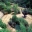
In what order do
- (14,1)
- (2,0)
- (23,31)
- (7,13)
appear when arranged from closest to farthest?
(23,31) → (7,13) → (2,0) → (14,1)

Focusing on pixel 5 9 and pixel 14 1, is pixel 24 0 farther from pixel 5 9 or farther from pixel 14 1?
pixel 5 9

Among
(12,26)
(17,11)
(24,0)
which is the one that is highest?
(24,0)

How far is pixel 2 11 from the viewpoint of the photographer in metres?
5.77

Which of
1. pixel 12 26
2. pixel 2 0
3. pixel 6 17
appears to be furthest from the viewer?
pixel 2 0

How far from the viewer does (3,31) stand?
3428 mm

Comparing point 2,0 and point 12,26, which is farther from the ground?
point 2,0

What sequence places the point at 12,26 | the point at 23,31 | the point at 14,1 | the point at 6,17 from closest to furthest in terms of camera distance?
the point at 23,31, the point at 12,26, the point at 6,17, the point at 14,1

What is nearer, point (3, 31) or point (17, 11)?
point (3, 31)


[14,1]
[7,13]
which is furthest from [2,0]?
[7,13]

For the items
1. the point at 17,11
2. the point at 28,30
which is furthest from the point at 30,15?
the point at 28,30

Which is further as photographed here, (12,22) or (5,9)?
(5,9)

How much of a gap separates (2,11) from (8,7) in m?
0.33

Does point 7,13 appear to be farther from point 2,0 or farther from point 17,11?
point 2,0

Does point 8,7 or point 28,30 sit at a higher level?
point 8,7
